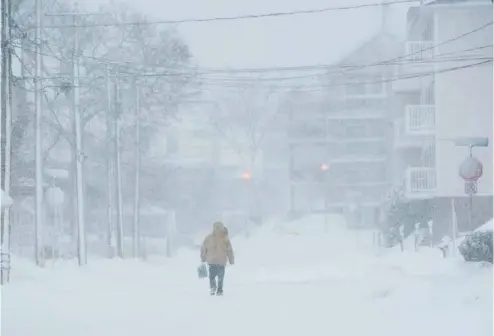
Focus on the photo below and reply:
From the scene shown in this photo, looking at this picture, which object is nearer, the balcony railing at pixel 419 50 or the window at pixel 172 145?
the balcony railing at pixel 419 50

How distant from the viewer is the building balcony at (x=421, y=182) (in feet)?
126

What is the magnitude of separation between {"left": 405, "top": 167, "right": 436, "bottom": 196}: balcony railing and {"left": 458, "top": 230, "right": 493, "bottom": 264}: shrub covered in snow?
690 inches

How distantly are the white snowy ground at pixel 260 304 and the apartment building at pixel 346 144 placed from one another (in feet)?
121

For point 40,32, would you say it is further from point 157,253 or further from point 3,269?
point 157,253

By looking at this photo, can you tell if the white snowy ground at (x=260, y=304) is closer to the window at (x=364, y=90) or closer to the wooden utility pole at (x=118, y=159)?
the wooden utility pole at (x=118, y=159)

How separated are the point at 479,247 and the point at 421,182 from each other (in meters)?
18.2

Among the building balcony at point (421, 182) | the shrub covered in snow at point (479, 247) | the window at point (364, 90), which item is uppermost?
the window at point (364, 90)

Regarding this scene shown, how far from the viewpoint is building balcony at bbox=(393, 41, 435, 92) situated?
37.7 meters

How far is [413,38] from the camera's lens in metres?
44.6

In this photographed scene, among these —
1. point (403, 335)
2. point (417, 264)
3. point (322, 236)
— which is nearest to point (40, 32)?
point (417, 264)

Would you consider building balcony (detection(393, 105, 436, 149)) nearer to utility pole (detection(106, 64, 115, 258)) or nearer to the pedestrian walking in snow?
utility pole (detection(106, 64, 115, 258))

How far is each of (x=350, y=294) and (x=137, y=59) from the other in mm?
23445

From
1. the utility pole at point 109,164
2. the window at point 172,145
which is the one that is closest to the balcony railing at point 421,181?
the utility pole at point 109,164

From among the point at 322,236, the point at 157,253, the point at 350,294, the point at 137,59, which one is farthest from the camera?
the point at 322,236
